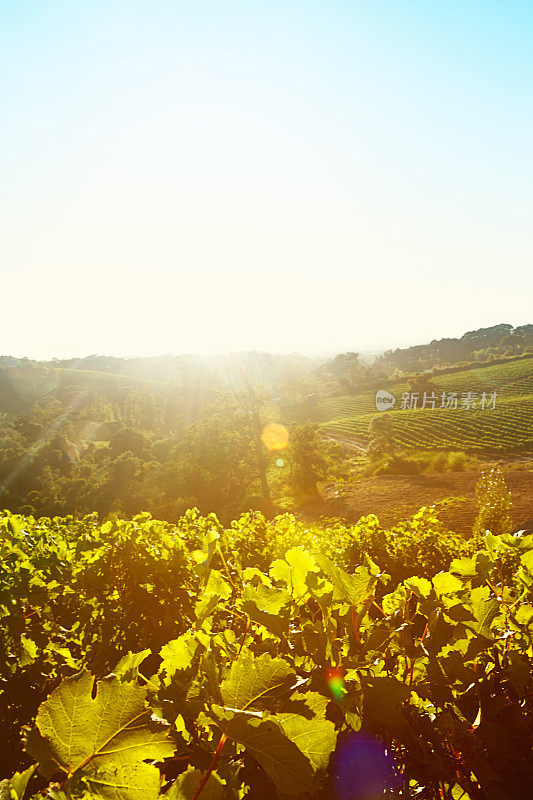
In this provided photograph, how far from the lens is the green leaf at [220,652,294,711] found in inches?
30.8

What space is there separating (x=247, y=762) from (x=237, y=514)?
21745 millimetres

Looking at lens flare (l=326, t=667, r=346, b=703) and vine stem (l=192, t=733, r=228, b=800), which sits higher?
vine stem (l=192, t=733, r=228, b=800)

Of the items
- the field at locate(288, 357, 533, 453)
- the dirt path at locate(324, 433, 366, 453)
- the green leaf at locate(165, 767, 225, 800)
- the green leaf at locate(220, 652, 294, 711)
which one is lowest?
the dirt path at locate(324, 433, 366, 453)

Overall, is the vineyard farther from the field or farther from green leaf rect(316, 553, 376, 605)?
the field

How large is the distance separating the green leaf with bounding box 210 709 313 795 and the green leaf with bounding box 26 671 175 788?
134mm

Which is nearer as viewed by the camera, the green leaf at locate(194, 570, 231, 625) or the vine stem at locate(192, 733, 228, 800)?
the vine stem at locate(192, 733, 228, 800)
